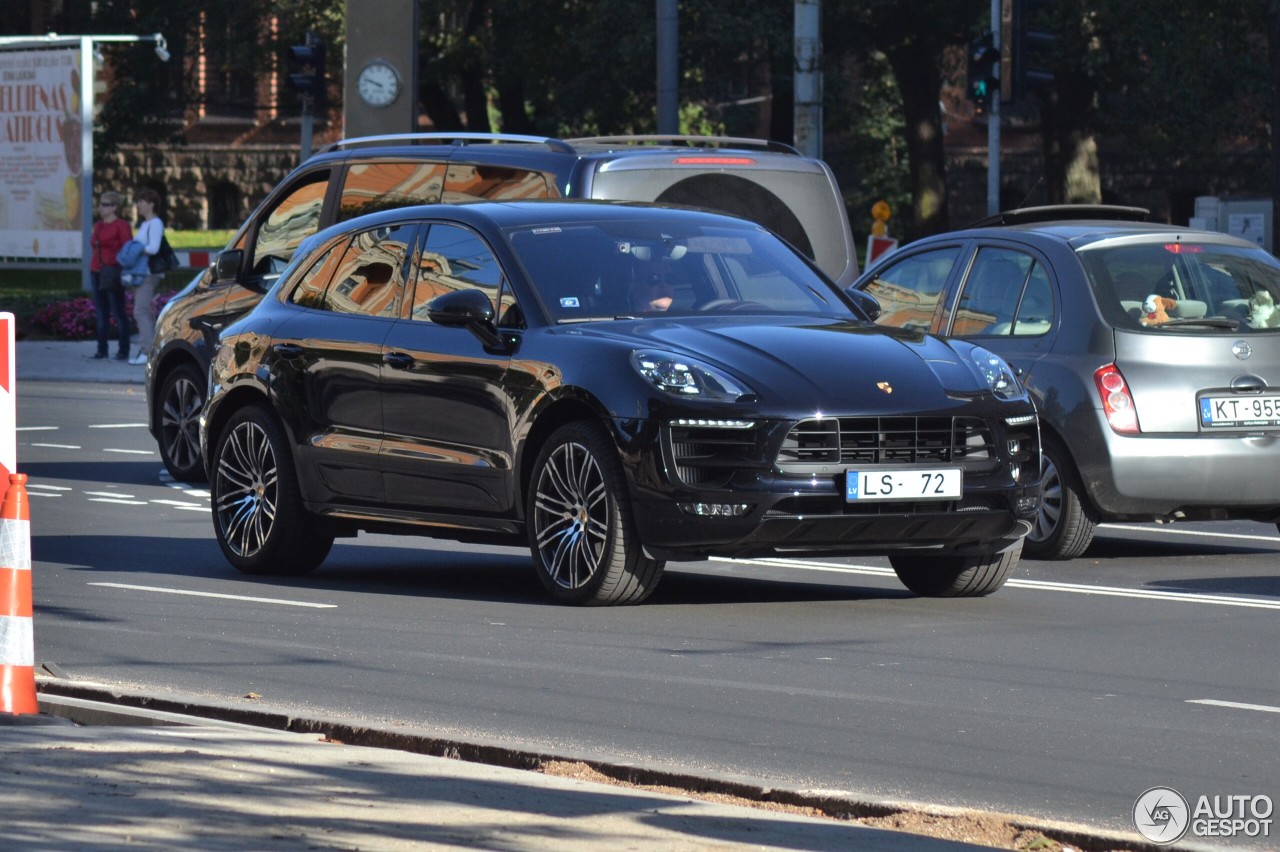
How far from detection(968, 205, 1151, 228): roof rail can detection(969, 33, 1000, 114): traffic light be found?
16.0m

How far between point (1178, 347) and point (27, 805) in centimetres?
739

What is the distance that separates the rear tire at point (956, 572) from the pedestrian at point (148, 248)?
56.5ft

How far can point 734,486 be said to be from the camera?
9477 millimetres

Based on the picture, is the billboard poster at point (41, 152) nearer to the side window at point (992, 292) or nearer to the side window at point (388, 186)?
the side window at point (388, 186)

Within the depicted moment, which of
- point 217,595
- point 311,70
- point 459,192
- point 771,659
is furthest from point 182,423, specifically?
point 311,70

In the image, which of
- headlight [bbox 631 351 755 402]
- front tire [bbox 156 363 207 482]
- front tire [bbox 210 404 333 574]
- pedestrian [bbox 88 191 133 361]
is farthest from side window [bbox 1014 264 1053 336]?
pedestrian [bbox 88 191 133 361]

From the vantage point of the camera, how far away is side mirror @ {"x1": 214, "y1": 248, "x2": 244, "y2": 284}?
1550 cm

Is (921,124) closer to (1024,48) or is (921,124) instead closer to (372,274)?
(1024,48)

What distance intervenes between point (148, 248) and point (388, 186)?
1334 centimetres

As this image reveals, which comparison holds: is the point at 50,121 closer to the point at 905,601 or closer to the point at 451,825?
the point at 905,601

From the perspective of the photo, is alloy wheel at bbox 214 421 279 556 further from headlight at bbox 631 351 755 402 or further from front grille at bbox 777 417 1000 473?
front grille at bbox 777 417 1000 473

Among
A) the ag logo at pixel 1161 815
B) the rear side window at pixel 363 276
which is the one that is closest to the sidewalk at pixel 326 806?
the ag logo at pixel 1161 815

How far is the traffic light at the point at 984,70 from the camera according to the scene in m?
29.8

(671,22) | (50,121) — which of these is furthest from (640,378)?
(50,121)
